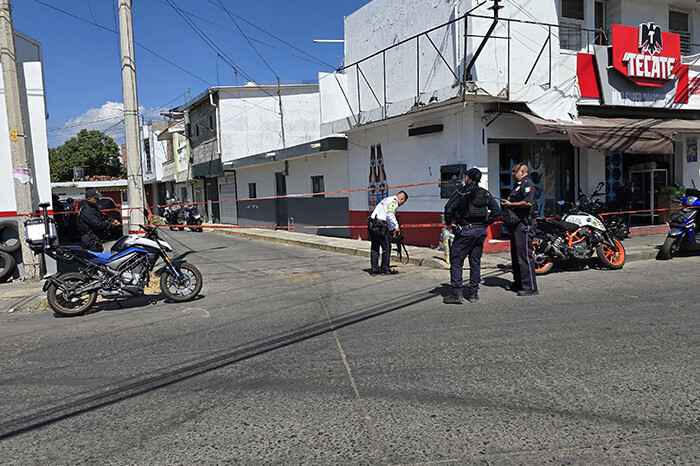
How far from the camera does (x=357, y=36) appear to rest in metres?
16.2

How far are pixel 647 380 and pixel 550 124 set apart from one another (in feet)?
26.3

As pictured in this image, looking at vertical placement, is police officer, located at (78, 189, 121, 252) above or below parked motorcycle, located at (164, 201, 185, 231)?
above

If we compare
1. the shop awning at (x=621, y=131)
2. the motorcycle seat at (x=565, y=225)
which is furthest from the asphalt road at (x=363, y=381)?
the shop awning at (x=621, y=131)

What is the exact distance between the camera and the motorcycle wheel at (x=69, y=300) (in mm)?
7234

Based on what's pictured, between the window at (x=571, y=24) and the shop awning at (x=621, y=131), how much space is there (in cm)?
198

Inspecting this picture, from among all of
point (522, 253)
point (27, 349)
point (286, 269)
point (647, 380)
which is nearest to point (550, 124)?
point (522, 253)

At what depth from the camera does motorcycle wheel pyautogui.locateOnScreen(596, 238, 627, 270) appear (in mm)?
9468

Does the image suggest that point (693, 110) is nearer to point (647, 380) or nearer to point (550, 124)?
point (550, 124)

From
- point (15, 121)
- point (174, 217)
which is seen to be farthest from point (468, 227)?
point (174, 217)

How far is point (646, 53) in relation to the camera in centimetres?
1334

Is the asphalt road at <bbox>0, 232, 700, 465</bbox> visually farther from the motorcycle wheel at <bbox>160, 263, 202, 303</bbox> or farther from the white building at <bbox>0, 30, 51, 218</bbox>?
the white building at <bbox>0, 30, 51, 218</bbox>

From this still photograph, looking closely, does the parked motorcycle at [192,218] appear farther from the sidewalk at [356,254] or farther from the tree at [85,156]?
the tree at [85,156]

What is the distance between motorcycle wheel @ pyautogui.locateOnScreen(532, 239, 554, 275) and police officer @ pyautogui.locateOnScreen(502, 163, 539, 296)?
1.51 metres

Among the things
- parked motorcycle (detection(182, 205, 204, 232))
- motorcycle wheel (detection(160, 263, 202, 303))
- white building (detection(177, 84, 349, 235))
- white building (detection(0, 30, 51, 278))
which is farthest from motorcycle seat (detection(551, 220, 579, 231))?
parked motorcycle (detection(182, 205, 204, 232))
